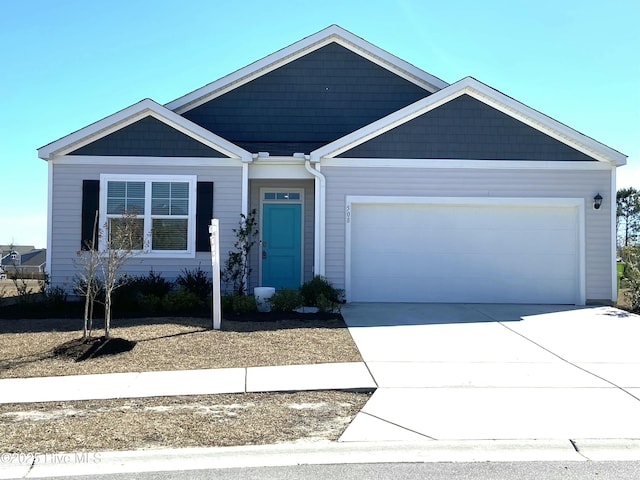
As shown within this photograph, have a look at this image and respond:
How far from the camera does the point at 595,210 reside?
39.5ft

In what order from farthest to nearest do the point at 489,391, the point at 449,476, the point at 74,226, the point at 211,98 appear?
the point at 211,98 < the point at 74,226 < the point at 489,391 < the point at 449,476

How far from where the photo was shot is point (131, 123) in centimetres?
1195

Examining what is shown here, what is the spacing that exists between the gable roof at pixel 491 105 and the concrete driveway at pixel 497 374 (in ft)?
11.9

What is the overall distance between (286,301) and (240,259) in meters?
1.67

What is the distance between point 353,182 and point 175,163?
3964 millimetres

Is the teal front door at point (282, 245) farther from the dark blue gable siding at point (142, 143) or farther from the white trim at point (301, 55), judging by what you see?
the white trim at point (301, 55)

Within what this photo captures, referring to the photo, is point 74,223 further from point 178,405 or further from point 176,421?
point 176,421

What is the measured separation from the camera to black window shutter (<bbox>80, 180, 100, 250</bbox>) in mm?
11797

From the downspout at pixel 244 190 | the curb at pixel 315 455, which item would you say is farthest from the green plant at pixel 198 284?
the curb at pixel 315 455

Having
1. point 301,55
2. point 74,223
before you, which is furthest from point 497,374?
point 301,55

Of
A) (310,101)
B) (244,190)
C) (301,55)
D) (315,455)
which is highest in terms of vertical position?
(301,55)

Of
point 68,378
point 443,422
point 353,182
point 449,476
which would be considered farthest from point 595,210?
point 68,378

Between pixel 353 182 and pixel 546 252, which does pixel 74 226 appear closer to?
pixel 353 182

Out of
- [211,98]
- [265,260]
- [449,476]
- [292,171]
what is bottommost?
[449,476]
